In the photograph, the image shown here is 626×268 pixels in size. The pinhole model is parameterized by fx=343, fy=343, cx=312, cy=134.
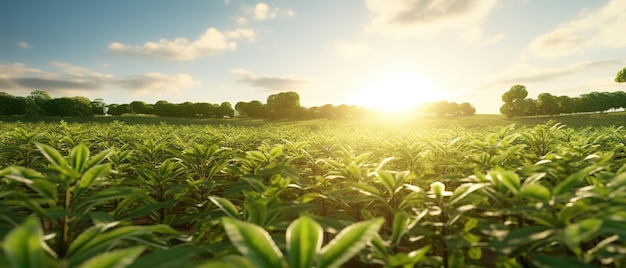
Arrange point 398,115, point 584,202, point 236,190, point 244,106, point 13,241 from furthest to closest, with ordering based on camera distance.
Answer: point 244,106 → point 398,115 → point 236,190 → point 584,202 → point 13,241

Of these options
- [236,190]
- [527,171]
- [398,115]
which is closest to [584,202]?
[527,171]

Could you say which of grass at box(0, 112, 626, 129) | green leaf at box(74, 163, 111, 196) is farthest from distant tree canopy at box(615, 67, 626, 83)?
green leaf at box(74, 163, 111, 196)

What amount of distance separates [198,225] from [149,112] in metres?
106

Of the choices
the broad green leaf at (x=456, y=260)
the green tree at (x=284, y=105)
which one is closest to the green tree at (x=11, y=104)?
the green tree at (x=284, y=105)

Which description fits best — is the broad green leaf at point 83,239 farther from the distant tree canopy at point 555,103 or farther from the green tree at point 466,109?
the green tree at point 466,109

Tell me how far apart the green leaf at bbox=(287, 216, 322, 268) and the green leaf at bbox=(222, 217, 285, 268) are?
0.17 ft

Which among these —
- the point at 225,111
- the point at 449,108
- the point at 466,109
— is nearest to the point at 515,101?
the point at 466,109

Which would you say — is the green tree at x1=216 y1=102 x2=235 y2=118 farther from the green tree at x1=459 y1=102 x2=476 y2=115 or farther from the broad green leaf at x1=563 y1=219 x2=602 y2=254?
the broad green leaf at x1=563 y1=219 x2=602 y2=254

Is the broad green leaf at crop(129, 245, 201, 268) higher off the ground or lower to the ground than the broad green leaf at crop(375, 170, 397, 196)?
lower

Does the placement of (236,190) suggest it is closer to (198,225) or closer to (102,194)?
(198,225)

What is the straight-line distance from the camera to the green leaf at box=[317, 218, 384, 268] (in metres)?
1.23

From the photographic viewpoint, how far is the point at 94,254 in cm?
152

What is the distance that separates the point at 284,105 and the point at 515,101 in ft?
174

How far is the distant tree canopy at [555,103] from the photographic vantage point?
244 ft
